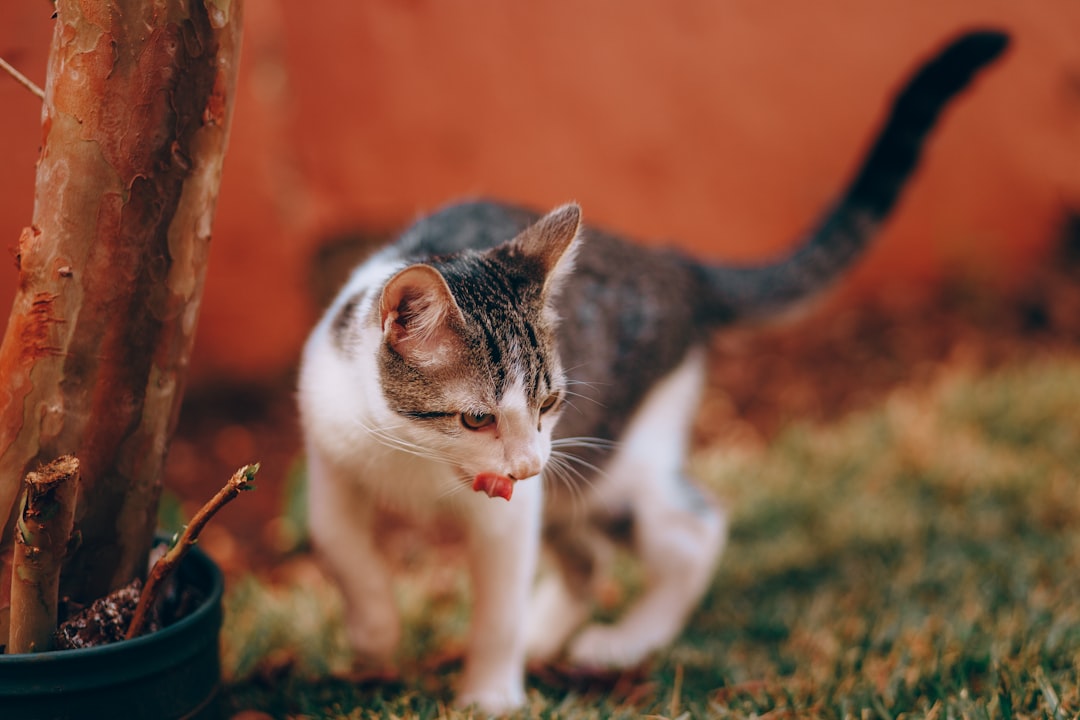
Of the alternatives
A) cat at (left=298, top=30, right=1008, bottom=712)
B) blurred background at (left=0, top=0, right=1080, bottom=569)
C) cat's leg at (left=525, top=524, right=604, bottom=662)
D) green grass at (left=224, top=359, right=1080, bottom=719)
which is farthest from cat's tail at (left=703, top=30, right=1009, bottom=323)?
blurred background at (left=0, top=0, right=1080, bottom=569)

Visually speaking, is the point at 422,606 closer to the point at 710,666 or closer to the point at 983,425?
the point at 710,666

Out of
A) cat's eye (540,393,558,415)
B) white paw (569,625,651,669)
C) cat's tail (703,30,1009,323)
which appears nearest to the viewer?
cat's eye (540,393,558,415)

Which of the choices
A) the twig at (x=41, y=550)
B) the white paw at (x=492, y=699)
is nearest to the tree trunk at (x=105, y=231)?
the twig at (x=41, y=550)

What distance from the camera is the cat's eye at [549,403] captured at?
1.77 meters

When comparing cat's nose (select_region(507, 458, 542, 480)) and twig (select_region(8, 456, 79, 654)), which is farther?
cat's nose (select_region(507, 458, 542, 480))

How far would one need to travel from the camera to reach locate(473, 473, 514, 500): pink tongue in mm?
1634

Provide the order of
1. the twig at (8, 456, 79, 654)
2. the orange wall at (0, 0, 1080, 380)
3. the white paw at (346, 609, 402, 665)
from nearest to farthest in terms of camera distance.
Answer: the twig at (8, 456, 79, 654)
the white paw at (346, 609, 402, 665)
the orange wall at (0, 0, 1080, 380)

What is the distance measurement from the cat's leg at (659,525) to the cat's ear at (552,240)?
757mm

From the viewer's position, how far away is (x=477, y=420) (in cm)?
167

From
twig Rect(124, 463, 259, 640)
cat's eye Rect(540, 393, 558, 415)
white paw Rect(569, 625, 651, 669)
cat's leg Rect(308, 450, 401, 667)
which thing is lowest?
white paw Rect(569, 625, 651, 669)

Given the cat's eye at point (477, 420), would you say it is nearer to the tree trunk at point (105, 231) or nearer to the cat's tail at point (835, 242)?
the tree trunk at point (105, 231)

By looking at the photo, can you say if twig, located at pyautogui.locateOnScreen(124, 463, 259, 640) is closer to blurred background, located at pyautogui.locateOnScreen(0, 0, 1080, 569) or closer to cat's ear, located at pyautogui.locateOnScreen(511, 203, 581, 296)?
cat's ear, located at pyautogui.locateOnScreen(511, 203, 581, 296)

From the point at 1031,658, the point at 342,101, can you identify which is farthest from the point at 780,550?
the point at 342,101

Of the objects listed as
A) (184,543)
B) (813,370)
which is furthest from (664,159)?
(184,543)
